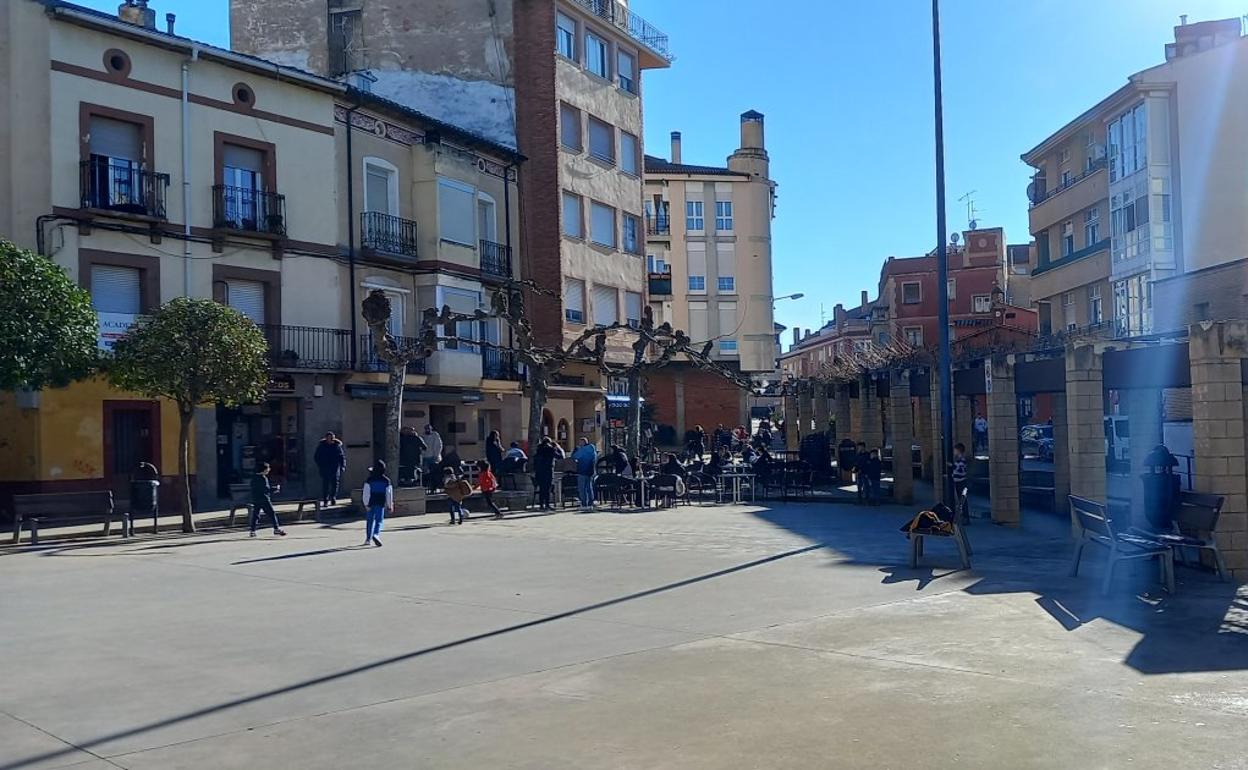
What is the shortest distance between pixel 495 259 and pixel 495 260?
0.03m

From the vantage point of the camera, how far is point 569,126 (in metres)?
41.0

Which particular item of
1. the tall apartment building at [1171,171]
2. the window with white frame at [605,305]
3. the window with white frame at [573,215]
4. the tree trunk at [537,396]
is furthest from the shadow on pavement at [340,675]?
the window with white frame at [605,305]

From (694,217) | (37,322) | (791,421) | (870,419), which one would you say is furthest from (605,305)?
(37,322)

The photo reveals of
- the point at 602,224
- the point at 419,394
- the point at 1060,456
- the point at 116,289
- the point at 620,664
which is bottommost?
the point at 620,664

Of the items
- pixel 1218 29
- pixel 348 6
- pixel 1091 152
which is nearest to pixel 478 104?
pixel 348 6

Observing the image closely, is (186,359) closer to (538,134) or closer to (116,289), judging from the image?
(116,289)

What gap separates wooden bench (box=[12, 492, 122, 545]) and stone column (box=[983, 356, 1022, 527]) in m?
14.6

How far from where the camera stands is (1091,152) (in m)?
45.7

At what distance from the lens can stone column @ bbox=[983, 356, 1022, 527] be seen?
19.8m

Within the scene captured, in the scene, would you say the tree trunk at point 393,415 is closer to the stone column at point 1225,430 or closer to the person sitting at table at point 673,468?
the person sitting at table at point 673,468

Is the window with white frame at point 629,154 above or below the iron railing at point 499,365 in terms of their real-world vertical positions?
above

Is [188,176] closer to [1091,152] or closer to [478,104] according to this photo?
[478,104]

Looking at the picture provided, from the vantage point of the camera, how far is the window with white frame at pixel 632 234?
45.2m

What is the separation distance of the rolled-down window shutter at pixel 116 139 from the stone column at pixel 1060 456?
1982 cm
